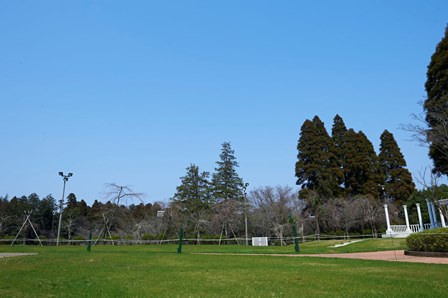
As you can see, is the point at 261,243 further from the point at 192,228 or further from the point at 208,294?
the point at 208,294

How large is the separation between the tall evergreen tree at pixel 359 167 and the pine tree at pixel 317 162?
1899mm

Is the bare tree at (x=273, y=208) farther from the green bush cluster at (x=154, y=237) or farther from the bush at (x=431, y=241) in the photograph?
the bush at (x=431, y=241)

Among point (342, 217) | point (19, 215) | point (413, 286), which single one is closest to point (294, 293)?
point (413, 286)

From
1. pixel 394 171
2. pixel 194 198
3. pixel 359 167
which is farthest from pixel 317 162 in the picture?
pixel 194 198

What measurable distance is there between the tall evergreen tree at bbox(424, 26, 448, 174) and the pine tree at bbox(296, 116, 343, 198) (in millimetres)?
17079

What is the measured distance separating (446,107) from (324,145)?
23.9 meters

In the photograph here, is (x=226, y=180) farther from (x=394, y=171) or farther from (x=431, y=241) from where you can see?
(x=431, y=241)

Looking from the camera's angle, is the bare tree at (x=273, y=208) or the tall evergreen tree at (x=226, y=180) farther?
the tall evergreen tree at (x=226, y=180)

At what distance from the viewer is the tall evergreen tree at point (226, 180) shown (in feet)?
188

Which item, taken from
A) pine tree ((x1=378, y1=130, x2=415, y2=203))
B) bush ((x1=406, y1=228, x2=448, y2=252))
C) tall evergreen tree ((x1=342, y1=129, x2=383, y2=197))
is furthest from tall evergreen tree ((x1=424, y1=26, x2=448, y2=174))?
pine tree ((x1=378, y1=130, x2=415, y2=203))

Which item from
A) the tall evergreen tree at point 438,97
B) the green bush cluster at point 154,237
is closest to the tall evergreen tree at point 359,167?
the tall evergreen tree at point 438,97

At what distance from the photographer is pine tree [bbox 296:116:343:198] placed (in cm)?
4394

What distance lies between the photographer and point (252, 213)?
4475 cm

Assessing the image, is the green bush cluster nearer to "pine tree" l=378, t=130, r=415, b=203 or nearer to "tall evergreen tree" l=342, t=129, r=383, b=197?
"tall evergreen tree" l=342, t=129, r=383, b=197
